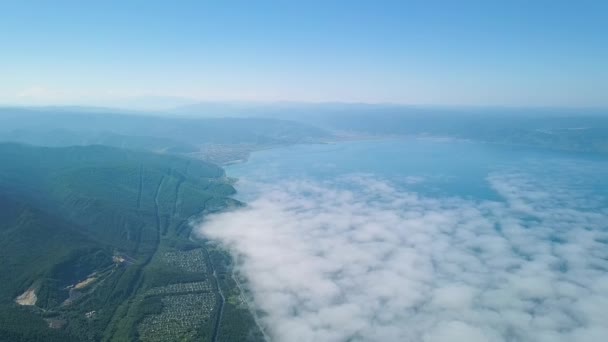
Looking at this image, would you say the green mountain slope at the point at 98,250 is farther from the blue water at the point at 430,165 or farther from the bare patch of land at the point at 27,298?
the blue water at the point at 430,165

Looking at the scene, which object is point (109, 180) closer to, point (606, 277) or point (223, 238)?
point (223, 238)

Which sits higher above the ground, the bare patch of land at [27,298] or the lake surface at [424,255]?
the lake surface at [424,255]

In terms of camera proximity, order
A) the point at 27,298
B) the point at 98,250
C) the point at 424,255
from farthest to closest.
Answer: the point at 98,250 < the point at 424,255 < the point at 27,298

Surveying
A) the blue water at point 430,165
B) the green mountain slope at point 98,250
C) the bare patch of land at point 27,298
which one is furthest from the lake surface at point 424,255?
the bare patch of land at point 27,298

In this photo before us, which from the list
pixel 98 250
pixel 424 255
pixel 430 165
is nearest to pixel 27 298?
pixel 98 250

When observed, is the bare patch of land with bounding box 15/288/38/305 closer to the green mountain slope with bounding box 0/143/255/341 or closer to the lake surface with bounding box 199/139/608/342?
the green mountain slope with bounding box 0/143/255/341

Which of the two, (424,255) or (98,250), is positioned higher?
(424,255)

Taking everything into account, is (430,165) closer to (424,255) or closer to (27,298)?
(424,255)
